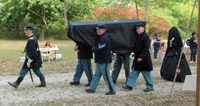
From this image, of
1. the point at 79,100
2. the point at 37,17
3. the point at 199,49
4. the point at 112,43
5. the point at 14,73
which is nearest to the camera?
the point at 199,49

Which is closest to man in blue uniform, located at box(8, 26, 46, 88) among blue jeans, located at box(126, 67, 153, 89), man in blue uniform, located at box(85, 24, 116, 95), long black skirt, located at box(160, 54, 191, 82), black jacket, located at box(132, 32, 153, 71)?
man in blue uniform, located at box(85, 24, 116, 95)

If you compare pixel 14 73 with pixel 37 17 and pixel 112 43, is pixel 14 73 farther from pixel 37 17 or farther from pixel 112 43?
pixel 37 17

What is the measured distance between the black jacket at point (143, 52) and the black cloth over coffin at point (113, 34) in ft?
0.71

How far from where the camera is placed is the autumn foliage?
2822 cm

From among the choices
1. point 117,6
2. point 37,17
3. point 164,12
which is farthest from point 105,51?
point 164,12

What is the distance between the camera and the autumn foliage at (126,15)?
28.2 m

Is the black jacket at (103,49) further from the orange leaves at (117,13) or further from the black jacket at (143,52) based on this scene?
the orange leaves at (117,13)

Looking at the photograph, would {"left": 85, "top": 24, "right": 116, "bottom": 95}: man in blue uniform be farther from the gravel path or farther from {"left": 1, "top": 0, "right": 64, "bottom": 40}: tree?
{"left": 1, "top": 0, "right": 64, "bottom": 40}: tree

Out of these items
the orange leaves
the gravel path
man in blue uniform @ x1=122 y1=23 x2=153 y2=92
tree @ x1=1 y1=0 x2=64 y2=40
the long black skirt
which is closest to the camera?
the gravel path

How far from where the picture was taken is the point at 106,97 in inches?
209

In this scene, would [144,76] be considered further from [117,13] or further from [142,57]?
[117,13]

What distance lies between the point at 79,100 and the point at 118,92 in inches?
48.4

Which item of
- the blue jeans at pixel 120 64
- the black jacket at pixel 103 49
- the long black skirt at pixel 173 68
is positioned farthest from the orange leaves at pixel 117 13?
the black jacket at pixel 103 49

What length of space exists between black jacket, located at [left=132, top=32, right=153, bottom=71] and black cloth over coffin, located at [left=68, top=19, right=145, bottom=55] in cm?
22
